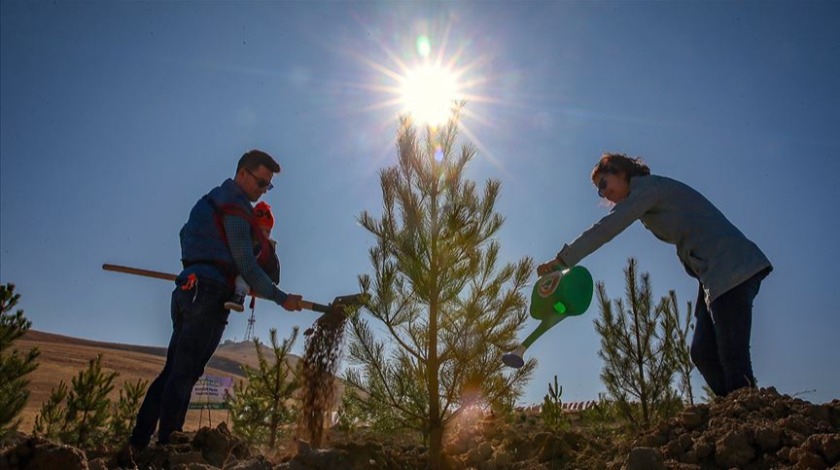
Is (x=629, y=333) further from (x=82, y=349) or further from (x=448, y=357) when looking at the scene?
(x=82, y=349)

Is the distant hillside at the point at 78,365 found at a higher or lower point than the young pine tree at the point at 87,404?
higher

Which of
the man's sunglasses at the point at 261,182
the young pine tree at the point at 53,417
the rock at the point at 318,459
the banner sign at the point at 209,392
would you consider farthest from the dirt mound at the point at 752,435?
the young pine tree at the point at 53,417

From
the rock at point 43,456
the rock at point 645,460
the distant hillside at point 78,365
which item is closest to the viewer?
the rock at point 43,456

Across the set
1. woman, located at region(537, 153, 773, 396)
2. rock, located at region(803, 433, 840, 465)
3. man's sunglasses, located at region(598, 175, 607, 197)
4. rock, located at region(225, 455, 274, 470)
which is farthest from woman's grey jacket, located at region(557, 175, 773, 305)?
rock, located at region(225, 455, 274, 470)

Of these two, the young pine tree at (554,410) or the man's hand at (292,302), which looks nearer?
the man's hand at (292,302)

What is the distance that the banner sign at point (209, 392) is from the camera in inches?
161

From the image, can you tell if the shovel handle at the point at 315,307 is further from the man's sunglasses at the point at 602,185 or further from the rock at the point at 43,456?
the man's sunglasses at the point at 602,185

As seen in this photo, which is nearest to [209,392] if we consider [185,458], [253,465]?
[185,458]

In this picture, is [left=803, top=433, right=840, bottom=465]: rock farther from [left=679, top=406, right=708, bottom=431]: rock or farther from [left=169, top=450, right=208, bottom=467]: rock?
[left=169, top=450, right=208, bottom=467]: rock

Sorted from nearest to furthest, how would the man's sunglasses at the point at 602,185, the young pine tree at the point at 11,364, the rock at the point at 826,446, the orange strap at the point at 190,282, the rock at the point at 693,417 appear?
1. the rock at the point at 826,446
2. the rock at the point at 693,417
3. the orange strap at the point at 190,282
4. the man's sunglasses at the point at 602,185
5. the young pine tree at the point at 11,364

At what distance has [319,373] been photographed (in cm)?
375

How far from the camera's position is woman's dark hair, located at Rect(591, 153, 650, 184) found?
288 cm

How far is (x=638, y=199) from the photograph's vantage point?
2672 mm

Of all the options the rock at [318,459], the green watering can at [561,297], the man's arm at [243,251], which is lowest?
the rock at [318,459]
